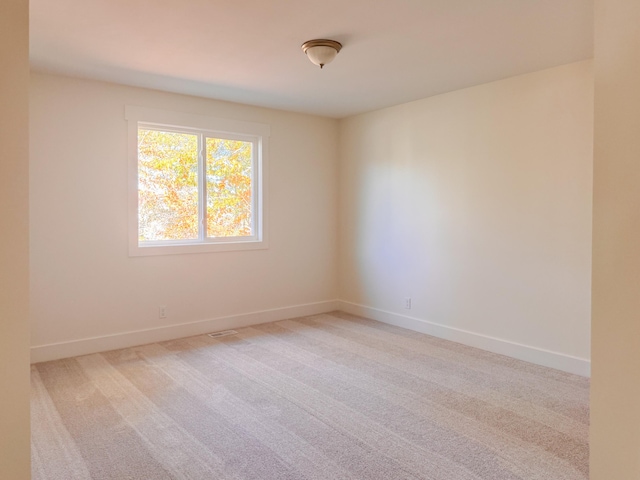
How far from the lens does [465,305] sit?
14.0 feet

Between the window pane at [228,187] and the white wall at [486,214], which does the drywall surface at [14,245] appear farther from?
the white wall at [486,214]

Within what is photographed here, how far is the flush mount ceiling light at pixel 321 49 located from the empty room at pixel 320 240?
2 cm

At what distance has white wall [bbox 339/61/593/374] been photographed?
347 cm

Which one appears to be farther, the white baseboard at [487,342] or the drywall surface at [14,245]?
the white baseboard at [487,342]

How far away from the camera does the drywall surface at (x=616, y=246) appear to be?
1128 millimetres

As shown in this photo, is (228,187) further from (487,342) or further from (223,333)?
(487,342)

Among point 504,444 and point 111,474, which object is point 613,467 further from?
point 111,474

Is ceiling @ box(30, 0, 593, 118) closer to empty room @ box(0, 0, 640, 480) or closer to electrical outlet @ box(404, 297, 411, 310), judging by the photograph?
empty room @ box(0, 0, 640, 480)

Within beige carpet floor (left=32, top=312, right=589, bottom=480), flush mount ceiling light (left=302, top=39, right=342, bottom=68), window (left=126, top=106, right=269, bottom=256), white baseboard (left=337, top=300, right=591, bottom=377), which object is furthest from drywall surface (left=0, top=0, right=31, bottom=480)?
white baseboard (left=337, top=300, right=591, bottom=377)

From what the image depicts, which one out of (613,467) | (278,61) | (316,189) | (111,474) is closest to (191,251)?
(316,189)

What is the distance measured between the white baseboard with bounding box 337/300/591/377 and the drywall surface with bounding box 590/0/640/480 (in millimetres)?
2462

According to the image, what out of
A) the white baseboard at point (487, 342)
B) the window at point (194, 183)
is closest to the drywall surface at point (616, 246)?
the white baseboard at point (487, 342)

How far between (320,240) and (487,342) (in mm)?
2413

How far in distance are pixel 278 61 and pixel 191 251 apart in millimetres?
2186
